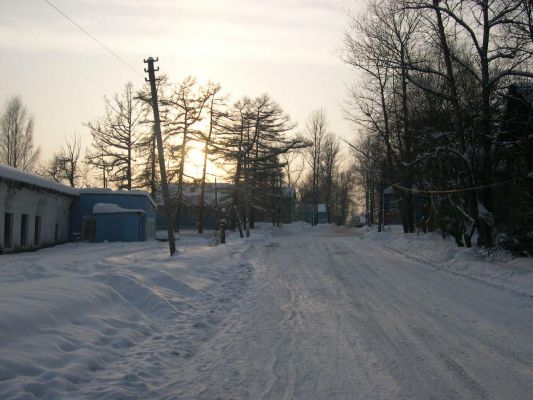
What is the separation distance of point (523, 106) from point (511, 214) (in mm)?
3766

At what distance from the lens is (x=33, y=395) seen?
4820 millimetres

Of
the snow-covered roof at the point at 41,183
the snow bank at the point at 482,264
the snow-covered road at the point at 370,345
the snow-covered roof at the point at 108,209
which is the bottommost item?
the snow-covered road at the point at 370,345

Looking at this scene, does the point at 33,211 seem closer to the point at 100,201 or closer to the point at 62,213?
the point at 62,213

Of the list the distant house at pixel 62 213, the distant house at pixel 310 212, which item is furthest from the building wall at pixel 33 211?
the distant house at pixel 310 212

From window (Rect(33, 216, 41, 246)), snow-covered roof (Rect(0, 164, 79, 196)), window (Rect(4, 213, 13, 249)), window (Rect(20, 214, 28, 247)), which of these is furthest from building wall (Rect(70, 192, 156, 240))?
window (Rect(4, 213, 13, 249))

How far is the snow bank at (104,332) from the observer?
529 centimetres

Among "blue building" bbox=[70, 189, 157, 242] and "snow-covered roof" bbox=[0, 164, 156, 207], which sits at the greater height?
"snow-covered roof" bbox=[0, 164, 156, 207]

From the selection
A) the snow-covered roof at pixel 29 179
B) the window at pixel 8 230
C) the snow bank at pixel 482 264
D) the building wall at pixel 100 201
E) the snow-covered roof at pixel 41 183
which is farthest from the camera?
the building wall at pixel 100 201

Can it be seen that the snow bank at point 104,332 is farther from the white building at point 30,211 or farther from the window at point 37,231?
the window at point 37,231

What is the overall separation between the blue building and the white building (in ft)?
4.01

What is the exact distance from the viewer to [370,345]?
24.2ft

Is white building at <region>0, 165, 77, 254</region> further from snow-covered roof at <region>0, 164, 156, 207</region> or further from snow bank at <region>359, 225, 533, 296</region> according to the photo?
snow bank at <region>359, 225, 533, 296</region>

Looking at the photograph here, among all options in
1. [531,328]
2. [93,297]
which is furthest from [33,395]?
[531,328]

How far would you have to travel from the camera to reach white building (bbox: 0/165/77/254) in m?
25.7
